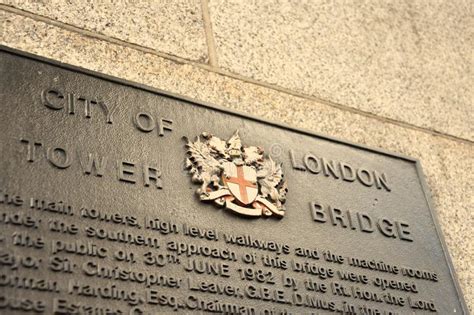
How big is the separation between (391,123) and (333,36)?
22.3 inches

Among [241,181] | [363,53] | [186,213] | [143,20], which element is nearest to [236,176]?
[241,181]

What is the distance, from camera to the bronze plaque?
247 cm

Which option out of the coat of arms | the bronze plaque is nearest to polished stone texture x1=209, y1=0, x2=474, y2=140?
the bronze plaque

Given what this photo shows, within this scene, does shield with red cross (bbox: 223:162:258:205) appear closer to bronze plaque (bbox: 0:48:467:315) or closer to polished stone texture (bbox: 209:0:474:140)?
bronze plaque (bbox: 0:48:467:315)

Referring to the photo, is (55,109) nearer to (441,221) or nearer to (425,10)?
(441,221)

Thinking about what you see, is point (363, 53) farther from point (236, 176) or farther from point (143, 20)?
point (236, 176)

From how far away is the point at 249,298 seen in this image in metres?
2.71

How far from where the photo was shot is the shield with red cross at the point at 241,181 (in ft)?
9.77

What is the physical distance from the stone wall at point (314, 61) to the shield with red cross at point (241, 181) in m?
0.41

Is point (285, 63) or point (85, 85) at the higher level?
point (285, 63)

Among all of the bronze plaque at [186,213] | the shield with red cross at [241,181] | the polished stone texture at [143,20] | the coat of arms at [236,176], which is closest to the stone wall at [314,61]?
the polished stone texture at [143,20]

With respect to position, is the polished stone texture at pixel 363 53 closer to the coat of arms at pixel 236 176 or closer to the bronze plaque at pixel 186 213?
the bronze plaque at pixel 186 213

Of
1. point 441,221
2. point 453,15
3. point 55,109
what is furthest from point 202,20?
point 453,15

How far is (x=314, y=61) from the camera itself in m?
3.84
